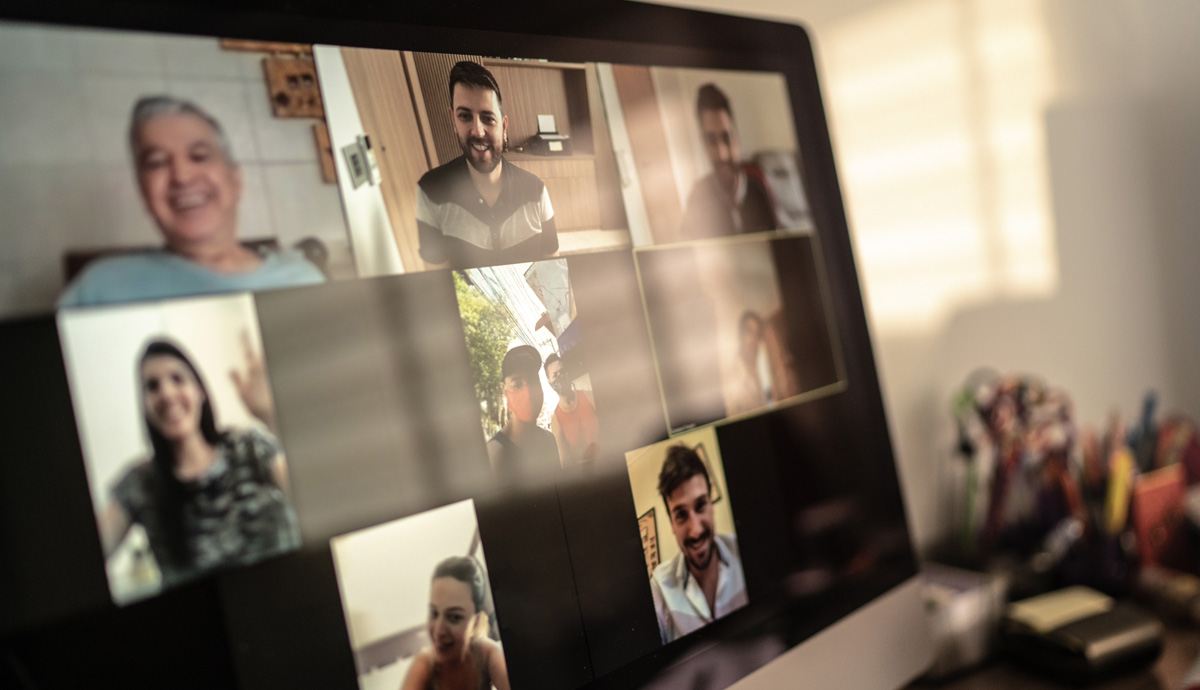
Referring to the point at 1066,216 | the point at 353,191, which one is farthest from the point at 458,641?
the point at 1066,216

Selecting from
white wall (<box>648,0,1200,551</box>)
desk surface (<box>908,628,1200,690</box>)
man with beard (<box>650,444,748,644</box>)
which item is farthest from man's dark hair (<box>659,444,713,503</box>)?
white wall (<box>648,0,1200,551</box>)

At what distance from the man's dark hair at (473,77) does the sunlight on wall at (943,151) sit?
28.8 inches

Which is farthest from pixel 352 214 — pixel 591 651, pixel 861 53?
pixel 861 53

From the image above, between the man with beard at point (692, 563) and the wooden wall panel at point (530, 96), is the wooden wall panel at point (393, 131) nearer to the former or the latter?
the wooden wall panel at point (530, 96)

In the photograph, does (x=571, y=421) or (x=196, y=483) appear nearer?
(x=196, y=483)

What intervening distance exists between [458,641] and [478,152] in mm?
269

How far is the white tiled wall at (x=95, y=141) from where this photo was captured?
0.30 meters

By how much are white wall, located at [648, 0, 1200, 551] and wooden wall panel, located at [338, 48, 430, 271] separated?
68cm

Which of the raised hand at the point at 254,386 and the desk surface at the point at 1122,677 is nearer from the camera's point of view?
the raised hand at the point at 254,386

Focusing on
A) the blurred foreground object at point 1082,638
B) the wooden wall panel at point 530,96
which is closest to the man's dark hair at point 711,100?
the wooden wall panel at point 530,96

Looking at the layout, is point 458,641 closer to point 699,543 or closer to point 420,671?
point 420,671

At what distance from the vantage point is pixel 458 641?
39cm

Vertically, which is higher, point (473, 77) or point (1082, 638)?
point (473, 77)

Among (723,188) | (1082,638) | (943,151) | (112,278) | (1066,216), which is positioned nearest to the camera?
(112,278)
